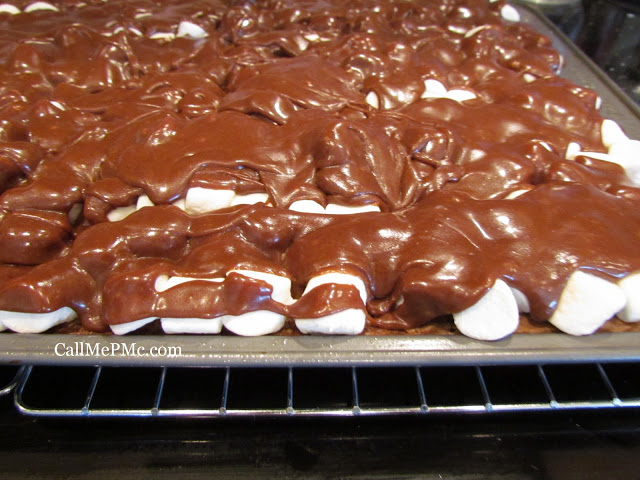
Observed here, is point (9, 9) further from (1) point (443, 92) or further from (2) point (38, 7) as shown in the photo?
(1) point (443, 92)

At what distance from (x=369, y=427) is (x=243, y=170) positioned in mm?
1030

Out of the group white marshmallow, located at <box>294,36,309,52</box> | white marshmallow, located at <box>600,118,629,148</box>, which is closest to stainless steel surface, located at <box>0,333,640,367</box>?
white marshmallow, located at <box>600,118,629,148</box>

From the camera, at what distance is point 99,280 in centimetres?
154

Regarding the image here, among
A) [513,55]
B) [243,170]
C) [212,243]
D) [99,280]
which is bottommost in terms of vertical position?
[99,280]

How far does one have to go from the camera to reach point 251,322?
1449 millimetres

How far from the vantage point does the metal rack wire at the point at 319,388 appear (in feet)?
5.24

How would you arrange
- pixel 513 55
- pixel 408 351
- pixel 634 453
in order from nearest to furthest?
pixel 408 351, pixel 634 453, pixel 513 55

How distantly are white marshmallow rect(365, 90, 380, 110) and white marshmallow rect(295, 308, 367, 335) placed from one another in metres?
1.17

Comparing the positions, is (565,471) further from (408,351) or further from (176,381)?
(176,381)

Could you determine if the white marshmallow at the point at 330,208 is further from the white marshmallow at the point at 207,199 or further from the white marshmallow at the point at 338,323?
the white marshmallow at the point at 338,323

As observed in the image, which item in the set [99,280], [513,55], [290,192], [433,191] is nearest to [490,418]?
A: [433,191]

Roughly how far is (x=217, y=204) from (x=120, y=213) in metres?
0.38

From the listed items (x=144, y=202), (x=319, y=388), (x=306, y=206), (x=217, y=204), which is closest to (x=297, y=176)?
(x=306, y=206)

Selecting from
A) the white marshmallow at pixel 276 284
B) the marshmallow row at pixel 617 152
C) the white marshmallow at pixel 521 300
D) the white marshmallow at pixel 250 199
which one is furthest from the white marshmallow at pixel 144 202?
the marshmallow row at pixel 617 152
